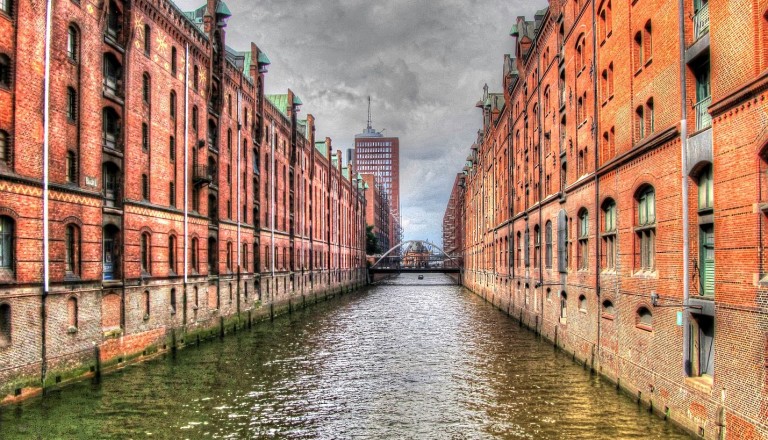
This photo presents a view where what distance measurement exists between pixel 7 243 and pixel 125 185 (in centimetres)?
707

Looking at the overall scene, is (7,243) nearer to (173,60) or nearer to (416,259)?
(173,60)

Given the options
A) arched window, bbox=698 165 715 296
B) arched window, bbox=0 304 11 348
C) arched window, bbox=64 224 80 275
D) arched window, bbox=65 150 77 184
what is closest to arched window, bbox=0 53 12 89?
arched window, bbox=65 150 77 184

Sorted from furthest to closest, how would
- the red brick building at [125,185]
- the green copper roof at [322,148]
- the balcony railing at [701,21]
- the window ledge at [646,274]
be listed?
the green copper roof at [322,148]
the red brick building at [125,185]
the window ledge at [646,274]
the balcony railing at [701,21]

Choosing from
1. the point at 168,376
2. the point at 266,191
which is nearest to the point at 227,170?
the point at 266,191

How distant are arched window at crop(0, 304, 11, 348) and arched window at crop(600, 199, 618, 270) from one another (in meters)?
17.1

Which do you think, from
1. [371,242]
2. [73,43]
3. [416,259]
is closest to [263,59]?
[73,43]

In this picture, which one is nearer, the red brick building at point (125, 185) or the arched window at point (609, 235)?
the red brick building at point (125, 185)

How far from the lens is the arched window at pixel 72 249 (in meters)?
19.3

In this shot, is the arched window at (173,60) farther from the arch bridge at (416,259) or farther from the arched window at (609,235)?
the arch bridge at (416,259)

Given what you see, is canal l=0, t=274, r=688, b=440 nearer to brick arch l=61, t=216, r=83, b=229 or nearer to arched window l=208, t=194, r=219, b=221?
brick arch l=61, t=216, r=83, b=229

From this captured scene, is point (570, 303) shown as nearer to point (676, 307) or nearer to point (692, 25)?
point (676, 307)

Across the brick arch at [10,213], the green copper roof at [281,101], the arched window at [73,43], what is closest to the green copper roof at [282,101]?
the green copper roof at [281,101]

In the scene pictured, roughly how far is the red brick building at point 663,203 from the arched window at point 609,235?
0.07 meters

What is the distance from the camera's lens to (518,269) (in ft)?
123
